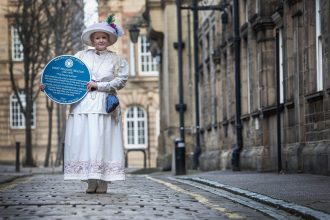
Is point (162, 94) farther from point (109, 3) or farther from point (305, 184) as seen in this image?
point (305, 184)

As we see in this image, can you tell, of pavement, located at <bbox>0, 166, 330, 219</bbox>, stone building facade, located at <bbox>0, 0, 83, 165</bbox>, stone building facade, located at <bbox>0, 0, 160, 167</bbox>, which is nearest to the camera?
pavement, located at <bbox>0, 166, 330, 219</bbox>

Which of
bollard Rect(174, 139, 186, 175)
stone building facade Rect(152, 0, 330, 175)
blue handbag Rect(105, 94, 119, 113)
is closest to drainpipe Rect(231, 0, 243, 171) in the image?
stone building facade Rect(152, 0, 330, 175)

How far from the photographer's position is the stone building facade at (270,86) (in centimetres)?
1870

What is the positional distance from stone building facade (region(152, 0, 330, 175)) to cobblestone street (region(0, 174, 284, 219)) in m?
5.11

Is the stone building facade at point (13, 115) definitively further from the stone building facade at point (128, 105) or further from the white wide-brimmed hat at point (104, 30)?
the white wide-brimmed hat at point (104, 30)

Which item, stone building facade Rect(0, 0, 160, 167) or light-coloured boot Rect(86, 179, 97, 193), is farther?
stone building facade Rect(0, 0, 160, 167)

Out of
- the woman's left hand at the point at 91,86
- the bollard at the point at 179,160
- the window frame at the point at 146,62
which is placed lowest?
the bollard at the point at 179,160

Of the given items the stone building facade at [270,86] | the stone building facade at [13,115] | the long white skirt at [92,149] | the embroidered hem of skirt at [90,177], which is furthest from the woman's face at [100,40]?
the stone building facade at [13,115]

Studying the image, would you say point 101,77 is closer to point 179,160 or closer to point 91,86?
point 91,86

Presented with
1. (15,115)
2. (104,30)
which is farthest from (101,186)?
(15,115)

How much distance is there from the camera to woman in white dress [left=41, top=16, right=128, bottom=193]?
12781 millimetres

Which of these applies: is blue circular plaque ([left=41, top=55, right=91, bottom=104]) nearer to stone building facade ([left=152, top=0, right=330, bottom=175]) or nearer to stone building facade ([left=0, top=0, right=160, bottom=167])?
stone building facade ([left=152, top=0, right=330, bottom=175])

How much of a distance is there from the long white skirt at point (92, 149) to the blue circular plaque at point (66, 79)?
26 cm

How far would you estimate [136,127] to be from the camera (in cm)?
6944
